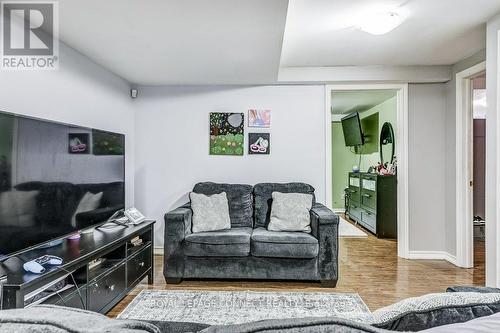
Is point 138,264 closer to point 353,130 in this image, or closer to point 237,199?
point 237,199

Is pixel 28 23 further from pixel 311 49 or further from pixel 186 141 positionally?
pixel 311 49

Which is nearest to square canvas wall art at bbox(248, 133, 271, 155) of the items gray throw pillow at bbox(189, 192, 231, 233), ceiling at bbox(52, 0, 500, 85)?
ceiling at bbox(52, 0, 500, 85)

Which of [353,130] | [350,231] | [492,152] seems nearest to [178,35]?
[492,152]

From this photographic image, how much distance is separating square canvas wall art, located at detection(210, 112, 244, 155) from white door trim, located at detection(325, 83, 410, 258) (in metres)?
1.14

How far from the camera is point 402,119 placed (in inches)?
160

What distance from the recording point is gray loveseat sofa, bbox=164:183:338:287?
3.03m

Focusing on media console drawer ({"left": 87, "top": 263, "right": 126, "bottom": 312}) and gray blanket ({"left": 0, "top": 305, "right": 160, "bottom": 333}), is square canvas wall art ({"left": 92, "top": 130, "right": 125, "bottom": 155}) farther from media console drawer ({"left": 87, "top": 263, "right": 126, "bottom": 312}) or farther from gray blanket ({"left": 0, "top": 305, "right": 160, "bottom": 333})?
gray blanket ({"left": 0, "top": 305, "right": 160, "bottom": 333})

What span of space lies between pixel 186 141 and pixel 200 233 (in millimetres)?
1451

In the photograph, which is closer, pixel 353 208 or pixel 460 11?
pixel 460 11

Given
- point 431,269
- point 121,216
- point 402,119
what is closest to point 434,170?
point 402,119

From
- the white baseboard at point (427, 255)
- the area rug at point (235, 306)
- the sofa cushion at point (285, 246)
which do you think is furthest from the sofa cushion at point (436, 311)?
the white baseboard at point (427, 255)

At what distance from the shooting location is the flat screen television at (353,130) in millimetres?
5914

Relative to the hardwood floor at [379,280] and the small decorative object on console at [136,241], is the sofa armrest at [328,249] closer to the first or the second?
the hardwood floor at [379,280]

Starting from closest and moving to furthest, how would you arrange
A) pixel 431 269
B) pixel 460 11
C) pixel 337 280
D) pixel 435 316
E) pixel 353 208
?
pixel 435 316, pixel 460 11, pixel 337 280, pixel 431 269, pixel 353 208
